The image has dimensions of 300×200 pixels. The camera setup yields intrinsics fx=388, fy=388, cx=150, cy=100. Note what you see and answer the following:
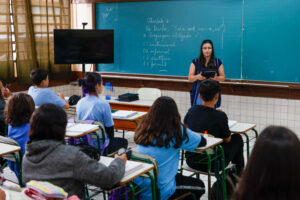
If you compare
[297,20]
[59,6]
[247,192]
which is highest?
[59,6]

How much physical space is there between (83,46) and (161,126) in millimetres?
4136

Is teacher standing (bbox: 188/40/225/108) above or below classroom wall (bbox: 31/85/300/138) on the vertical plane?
above

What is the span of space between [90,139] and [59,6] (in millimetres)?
4010

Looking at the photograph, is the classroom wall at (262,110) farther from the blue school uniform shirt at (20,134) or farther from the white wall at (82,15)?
the blue school uniform shirt at (20,134)

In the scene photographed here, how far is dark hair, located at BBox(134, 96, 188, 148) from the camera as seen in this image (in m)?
2.87

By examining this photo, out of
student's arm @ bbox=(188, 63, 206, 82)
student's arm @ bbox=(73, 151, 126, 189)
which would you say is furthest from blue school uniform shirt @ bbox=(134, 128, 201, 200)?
student's arm @ bbox=(188, 63, 206, 82)

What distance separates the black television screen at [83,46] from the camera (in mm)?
6469

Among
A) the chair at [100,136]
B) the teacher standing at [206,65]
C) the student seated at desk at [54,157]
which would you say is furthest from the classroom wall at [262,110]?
the student seated at desk at [54,157]

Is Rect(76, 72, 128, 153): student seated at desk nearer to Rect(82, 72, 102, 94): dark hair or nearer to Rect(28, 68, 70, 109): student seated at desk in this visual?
Rect(82, 72, 102, 94): dark hair

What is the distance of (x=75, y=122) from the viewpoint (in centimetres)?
415

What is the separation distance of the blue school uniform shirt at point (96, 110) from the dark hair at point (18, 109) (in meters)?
0.84

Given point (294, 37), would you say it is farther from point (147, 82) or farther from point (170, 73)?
point (147, 82)

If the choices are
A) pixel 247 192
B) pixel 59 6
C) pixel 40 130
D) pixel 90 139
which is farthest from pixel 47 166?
pixel 59 6

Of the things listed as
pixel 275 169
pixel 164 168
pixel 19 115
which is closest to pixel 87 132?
pixel 19 115
